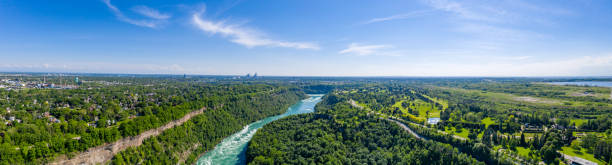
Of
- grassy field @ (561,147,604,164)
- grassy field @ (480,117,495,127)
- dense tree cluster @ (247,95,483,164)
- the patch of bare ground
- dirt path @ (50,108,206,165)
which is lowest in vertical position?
the patch of bare ground

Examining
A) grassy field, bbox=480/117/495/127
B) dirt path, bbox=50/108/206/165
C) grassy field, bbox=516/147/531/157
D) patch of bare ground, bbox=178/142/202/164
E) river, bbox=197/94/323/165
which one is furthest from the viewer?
grassy field, bbox=480/117/495/127

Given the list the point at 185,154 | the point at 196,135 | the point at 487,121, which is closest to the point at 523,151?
the point at 487,121

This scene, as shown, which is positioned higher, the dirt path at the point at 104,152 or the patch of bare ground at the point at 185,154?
the dirt path at the point at 104,152

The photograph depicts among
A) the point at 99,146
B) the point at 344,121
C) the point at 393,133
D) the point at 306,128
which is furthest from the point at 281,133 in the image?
the point at 99,146

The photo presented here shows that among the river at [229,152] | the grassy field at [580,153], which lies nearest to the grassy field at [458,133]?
the grassy field at [580,153]

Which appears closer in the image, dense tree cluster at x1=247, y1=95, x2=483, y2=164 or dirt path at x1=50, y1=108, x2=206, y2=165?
dirt path at x1=50, y1=108, x2=206, y2=165

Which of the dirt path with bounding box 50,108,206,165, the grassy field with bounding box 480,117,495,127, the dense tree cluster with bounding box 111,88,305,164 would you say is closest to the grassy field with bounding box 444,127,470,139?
the grassy field with bounding box 480,117,495,127

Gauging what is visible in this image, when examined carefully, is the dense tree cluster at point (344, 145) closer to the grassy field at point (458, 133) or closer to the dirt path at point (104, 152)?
the grassy field at point (458, 133)

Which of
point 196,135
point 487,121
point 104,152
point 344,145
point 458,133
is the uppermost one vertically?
point 104,152

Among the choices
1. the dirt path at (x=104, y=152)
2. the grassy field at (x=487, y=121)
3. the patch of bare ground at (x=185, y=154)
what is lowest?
the patch of bare ground at (x=185, y=154)

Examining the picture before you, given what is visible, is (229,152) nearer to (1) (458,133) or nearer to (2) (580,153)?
(1) (458,133)

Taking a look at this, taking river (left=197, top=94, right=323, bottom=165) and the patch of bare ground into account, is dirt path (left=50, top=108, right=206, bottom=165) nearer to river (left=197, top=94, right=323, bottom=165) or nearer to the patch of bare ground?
the patch of bare ground

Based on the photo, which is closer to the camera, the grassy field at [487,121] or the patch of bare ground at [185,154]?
the patch of bare ground at [185,154]
